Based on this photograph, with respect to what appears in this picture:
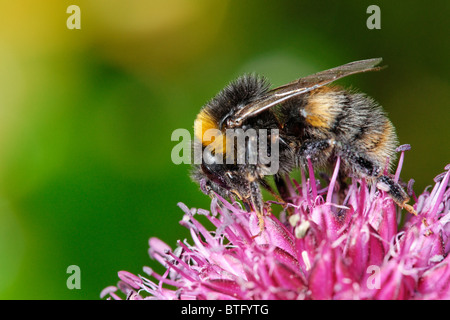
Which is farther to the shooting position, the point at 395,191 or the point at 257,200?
the point at 257,200

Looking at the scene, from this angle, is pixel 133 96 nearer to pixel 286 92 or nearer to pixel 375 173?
pixel 286 92

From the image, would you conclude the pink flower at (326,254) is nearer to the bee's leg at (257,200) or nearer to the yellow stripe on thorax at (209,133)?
the bee's leg at (257,200)

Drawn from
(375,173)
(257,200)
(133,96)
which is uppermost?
(133,96)

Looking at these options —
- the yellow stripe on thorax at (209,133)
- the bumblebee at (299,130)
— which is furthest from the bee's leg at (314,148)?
the yellow stripe on thorax at (209,133)

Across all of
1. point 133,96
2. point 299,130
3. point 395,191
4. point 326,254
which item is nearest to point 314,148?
point 299,130
